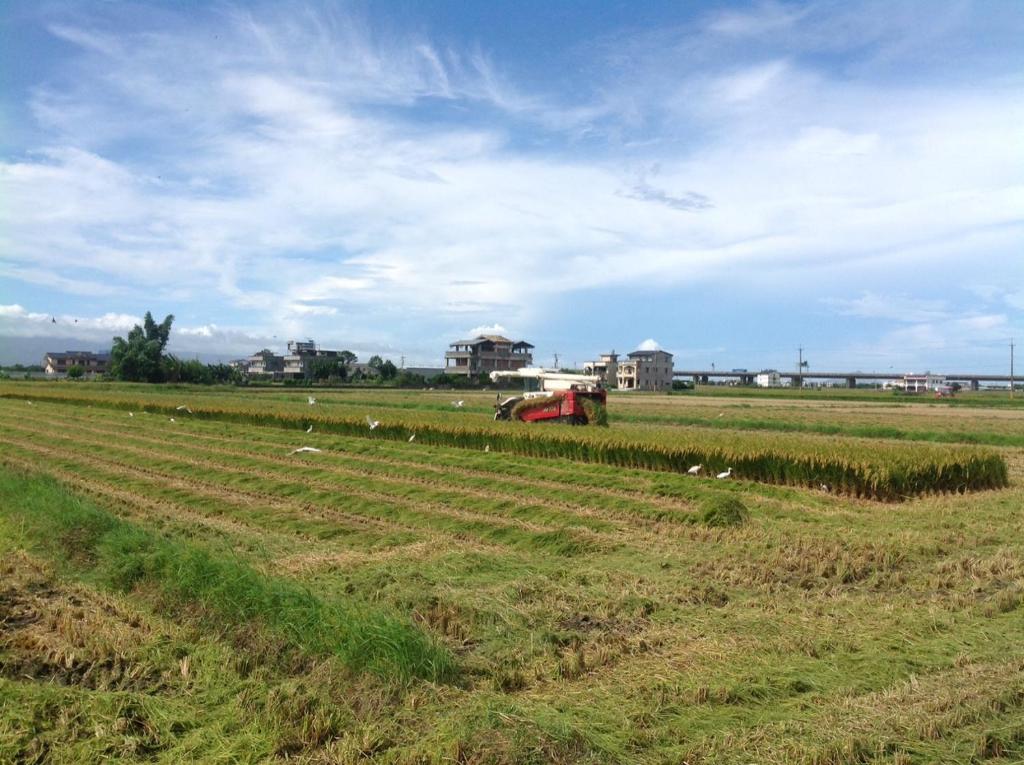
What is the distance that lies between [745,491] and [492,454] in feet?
25.3

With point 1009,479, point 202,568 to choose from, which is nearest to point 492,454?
point 1009,479

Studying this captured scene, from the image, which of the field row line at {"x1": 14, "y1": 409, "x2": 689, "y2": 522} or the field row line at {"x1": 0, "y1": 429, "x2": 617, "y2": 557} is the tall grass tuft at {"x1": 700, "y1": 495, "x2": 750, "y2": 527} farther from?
the field row line at {"x1": 0, "y1": 429, "x2": 617, "y2": 557}

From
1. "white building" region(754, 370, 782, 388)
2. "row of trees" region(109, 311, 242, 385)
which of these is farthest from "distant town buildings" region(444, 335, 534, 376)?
"white building" region(754, 370, 782, 388)

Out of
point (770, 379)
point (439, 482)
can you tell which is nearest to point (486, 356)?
point (770, 379)

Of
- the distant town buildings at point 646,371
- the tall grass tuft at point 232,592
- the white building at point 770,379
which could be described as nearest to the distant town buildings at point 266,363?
the distant town buildings at point 646,371

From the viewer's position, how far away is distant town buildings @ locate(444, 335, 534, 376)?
124812 mm

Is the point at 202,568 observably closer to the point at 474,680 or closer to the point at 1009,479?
the point at 474,680

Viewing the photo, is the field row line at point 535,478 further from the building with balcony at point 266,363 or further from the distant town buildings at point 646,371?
the building with balcony at point 266,363

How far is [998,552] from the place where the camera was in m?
10.7

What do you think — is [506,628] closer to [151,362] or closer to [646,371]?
[151,362]

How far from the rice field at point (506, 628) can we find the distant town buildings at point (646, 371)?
10378cm

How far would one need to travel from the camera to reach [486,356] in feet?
→ 411

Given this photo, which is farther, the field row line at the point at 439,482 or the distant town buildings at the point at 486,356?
the distant town buildings at the point at 486,356

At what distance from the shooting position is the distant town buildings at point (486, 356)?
125 m
